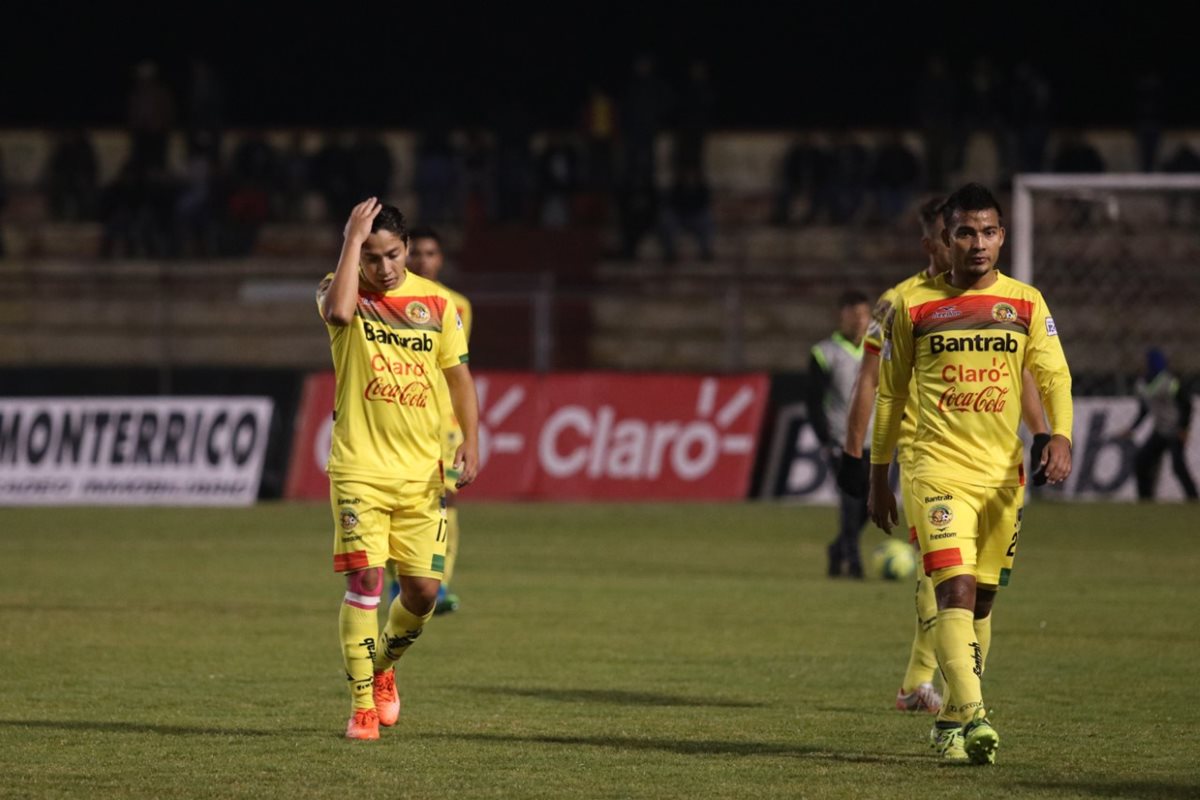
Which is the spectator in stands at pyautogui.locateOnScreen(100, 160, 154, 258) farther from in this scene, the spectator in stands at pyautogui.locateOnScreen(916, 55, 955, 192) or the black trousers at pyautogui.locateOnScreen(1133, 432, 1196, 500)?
the black trousers at pyautogui.locateOnScreen(1133, 432, 1196, 500)

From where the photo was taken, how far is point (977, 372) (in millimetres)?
8414

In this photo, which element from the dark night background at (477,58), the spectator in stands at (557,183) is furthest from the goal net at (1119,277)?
the spectator in stands at (557,183)

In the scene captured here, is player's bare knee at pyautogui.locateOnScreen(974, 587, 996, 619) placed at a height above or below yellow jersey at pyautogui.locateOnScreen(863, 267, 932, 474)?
below

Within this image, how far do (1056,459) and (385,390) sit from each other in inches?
113

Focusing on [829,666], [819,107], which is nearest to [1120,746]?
[829,666]

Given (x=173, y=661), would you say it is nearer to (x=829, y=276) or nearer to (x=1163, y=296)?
(x=829, y=276)

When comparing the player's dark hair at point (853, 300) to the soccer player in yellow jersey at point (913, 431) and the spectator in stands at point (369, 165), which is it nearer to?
the soccer player in yellow jersey at point (913, 431)

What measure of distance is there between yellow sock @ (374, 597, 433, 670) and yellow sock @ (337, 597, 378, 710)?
0.22 meters

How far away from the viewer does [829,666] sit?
11664mm

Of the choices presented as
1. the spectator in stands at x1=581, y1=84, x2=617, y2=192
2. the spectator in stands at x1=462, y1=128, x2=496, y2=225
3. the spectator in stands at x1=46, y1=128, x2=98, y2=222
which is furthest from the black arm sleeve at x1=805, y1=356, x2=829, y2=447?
the spectator in stands at x1=46, y1=128, x2=98, y2=222

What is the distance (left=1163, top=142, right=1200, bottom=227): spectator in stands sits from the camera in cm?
3058

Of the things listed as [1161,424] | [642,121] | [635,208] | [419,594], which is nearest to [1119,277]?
[1161,424]

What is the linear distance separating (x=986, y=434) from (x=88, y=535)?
46.9ft

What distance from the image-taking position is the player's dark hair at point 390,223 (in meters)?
9.00
